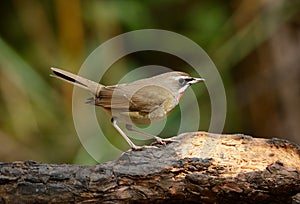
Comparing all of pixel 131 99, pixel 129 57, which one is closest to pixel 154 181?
pixel 131 99

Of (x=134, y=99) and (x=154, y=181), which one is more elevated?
(x=134, y=99)

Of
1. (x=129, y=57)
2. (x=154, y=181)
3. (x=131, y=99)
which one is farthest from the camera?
(x=129, y=57)

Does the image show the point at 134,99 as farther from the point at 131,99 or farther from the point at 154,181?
the point at 154,181

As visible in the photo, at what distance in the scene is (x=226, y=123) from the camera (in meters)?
5.87

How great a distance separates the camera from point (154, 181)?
2.67 meters

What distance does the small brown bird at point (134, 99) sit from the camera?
3277mm

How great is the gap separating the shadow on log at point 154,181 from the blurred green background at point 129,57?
2104mm

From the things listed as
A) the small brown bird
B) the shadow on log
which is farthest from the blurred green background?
the shadow on log

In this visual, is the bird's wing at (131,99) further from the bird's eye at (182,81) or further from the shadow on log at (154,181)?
the shadow on log at (154,181)

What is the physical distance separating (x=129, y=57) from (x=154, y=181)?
3.18m

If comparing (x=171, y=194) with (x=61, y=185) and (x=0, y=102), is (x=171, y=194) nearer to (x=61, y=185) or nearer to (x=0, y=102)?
(x=61, y=185)

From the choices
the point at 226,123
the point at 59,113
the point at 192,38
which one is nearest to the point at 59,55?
the point at 59,113

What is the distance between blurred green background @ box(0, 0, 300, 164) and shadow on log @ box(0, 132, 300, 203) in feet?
6.90

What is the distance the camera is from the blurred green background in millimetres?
5266
